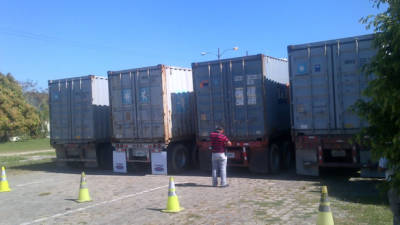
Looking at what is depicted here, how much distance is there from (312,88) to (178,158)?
18.1 feet

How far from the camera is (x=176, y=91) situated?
1397 cm

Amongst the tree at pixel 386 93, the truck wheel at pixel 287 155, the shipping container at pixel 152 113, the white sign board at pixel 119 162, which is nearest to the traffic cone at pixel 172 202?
the tree at pixel 386 93

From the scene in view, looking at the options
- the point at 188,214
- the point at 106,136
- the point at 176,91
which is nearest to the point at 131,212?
the point at 188,214

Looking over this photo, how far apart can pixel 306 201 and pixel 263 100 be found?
4247 mm

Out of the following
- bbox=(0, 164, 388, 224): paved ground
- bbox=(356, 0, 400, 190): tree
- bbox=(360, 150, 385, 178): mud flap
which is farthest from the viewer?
bbox=(360, 150, 385, 178): mud flap

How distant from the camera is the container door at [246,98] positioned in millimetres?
11906

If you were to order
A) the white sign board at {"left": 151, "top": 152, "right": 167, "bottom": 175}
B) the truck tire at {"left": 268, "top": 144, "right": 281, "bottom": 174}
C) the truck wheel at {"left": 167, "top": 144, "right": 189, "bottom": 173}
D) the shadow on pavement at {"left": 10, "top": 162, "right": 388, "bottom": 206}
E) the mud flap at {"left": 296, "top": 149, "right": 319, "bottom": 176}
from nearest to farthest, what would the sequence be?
1. the shadow on pavement at {"left": 10, "top": 162, "right": 388, "bottom": 206}
2. the mud flap at {"left": 296, "top": 149, "right": 319, "bottom": 176}
3. the truck tire at {"left": 268, "top": 144, "right": 281, "bottom": 174}
4. the white sign board at {"left": 151, "top": 152, "right": 167, "bottom": 175}
5. the truck wheel at {"left": 167, "top": 144, "right": 189, "bottom": 173}

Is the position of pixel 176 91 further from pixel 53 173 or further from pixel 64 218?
pixel 64 218

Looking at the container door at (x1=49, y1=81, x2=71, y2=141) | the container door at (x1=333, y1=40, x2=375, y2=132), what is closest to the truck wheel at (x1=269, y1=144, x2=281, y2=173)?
the container door at (x1=333, y1=40, x2=375, y2=132)

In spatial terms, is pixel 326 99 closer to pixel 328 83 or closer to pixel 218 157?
pixel 328 83

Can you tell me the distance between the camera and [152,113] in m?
13.5

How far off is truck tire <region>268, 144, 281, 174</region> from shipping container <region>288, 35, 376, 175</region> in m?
1.14

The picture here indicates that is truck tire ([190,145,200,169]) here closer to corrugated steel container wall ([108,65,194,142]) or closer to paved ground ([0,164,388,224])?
corrugated steel container wall ([108,65,194,142])

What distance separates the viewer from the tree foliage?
3803 cm
